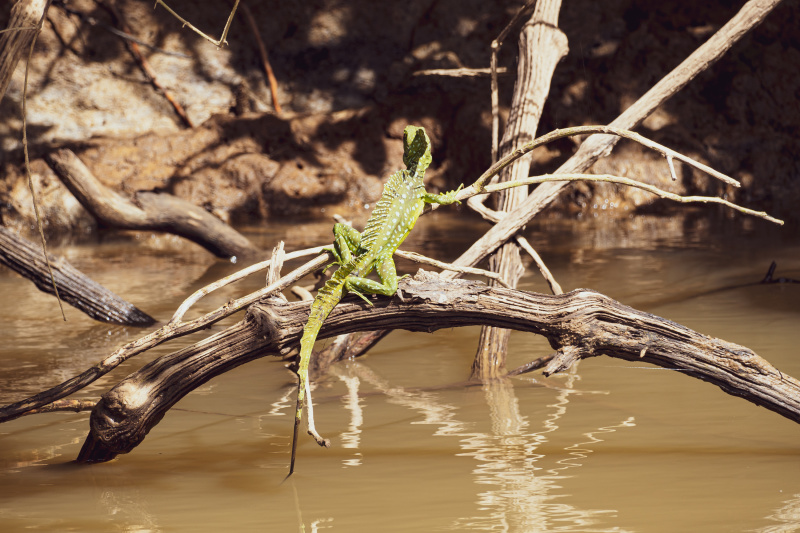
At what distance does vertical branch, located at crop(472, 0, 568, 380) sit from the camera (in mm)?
4621

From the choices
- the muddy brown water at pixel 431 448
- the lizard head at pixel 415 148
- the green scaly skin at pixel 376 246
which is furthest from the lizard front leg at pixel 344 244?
the muddy brown water at pixel 431 448

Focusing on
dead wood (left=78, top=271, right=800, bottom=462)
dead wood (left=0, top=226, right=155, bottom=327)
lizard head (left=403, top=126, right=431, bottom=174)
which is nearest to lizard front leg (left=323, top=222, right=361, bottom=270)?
dead wood (left=78, top=271, right=800, bottom=462)

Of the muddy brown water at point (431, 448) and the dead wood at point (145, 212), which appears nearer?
the muddy brown water at point (431, 448)

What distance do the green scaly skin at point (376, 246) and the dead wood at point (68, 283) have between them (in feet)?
9.67

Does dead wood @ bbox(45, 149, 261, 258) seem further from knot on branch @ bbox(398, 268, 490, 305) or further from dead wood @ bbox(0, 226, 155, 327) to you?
knot on branch @ bbox(398, 268, 490, 305)

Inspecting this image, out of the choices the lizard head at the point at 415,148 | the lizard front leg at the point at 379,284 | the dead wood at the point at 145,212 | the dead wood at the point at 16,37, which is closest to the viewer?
the lizard front leg at the point at 379,284

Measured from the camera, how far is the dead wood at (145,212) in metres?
6.67

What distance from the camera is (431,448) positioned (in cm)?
356

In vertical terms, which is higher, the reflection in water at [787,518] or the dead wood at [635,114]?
the dead wood at [635,114]

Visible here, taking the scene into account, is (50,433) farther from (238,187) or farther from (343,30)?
(343,30)

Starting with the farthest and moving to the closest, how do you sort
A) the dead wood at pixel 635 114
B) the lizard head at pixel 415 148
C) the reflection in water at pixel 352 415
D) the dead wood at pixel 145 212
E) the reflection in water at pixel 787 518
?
the dead wood at pixel 145 212 → the dead wood at pixel 635 114 → the reflection in water at pixel 352 415 → the lizard head at pixel 415 148 → the reflection in water at pixel 787 518

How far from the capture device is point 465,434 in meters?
3.73

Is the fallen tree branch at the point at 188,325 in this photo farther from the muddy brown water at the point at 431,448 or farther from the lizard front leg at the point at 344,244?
the muddy brown water at the point at 431,448

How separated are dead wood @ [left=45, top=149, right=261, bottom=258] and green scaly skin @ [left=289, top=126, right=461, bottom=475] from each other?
13.7 feet
